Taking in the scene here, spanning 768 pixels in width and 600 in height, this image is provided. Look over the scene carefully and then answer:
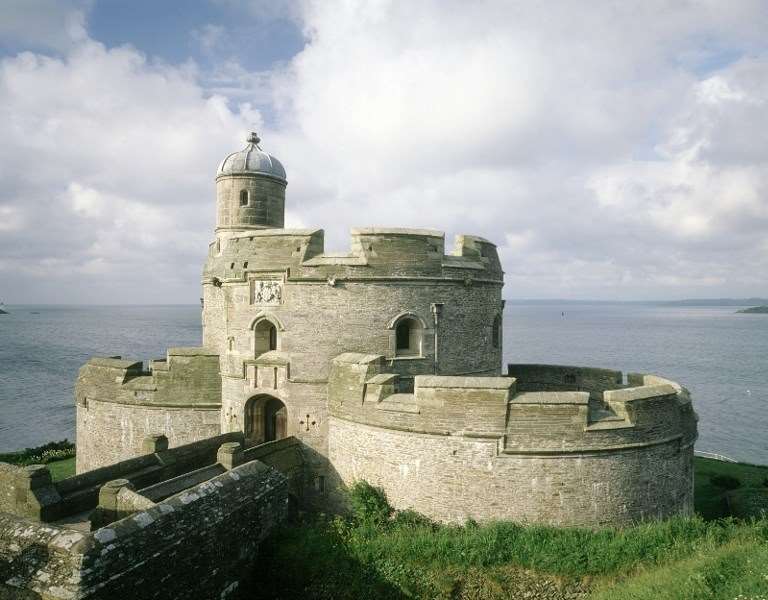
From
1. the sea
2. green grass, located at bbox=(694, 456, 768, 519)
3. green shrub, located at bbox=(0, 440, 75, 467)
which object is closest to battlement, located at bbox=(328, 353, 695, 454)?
green grass, located at bbox=(694, 456, 768, 519)

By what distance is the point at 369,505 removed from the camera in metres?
12.5

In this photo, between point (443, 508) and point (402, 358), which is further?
point (402, 358)

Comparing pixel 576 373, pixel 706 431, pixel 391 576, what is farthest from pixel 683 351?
pixel 391 576

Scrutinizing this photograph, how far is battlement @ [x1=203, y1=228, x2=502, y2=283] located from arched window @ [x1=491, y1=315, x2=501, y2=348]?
2.00 meters

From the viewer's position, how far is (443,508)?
39.0 ft

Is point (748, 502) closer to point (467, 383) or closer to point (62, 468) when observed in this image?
point (467, 383)

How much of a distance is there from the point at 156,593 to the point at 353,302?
26.4 ft

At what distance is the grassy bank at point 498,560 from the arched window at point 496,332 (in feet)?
21.2

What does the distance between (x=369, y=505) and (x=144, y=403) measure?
9.18 meters

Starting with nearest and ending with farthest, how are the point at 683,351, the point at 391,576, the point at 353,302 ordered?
the point at 391,576
the point at 353,302
the point at 683,351

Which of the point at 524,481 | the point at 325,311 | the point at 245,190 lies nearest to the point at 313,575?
the point at 524,481

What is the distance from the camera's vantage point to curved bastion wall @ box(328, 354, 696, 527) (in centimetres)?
1151

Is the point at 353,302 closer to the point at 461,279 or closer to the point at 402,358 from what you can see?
the point at 402,358

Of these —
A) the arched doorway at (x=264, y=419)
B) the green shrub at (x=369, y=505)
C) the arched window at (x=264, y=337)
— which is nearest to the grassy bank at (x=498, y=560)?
the green shrub at (x=369, y=505)
